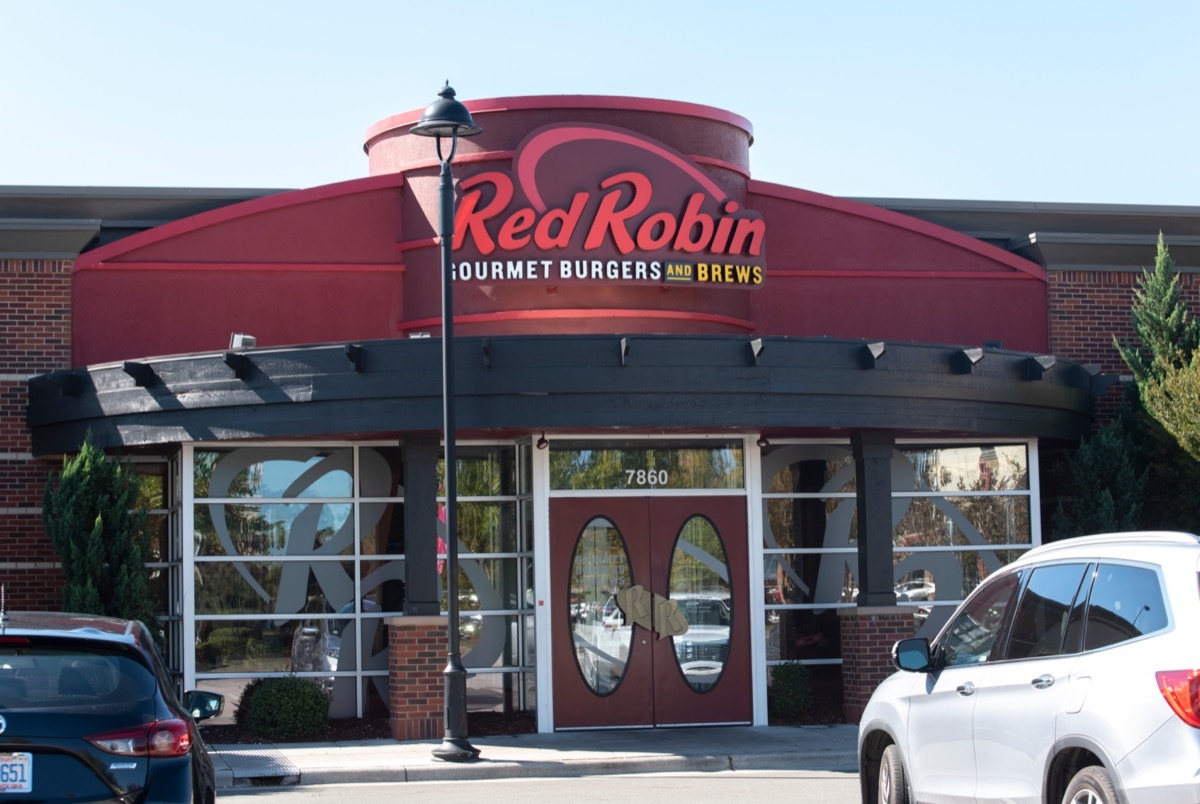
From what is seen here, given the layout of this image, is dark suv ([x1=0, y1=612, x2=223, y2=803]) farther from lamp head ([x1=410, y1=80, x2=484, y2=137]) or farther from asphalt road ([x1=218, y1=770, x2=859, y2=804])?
lamp head ([x1=410, y1=80, x2=484, y2=137])

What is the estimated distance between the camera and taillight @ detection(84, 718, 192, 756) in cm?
688

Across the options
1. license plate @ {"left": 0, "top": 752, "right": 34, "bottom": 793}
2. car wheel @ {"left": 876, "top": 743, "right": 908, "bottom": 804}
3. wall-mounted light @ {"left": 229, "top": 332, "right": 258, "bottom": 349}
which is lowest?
car wheel @ {"left": 876, "top": 743, "right": 908, "bottom": 804}

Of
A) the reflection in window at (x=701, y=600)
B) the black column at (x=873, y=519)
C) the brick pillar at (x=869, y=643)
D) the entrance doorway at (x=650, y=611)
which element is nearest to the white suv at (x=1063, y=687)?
the brick pillar at (x=869, y=643)

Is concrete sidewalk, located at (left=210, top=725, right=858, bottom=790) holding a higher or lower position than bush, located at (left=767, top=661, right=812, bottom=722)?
lower

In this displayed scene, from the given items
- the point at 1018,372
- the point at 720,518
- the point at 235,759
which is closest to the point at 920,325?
the point at 1018,372

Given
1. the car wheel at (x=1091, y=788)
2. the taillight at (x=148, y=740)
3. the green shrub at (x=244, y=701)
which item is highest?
the taillight at (x=148, y=740)

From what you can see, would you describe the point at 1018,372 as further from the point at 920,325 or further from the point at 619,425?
the point at 619,425

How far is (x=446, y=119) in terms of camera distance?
15172 mm

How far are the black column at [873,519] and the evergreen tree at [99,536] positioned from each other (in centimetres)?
800

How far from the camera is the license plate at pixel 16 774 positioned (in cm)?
671

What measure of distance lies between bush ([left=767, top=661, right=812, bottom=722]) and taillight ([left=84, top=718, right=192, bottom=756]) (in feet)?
38.5

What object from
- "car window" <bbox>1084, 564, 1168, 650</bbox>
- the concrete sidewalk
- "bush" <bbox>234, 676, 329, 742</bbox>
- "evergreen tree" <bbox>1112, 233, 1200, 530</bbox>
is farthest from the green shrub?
"car window" <bbox>1084, 564, 1168, 650</bbox>

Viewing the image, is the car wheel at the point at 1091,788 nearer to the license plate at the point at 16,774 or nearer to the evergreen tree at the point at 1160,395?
the license plate at the point at 16,774

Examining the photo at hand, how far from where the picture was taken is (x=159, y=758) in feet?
23.0
